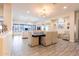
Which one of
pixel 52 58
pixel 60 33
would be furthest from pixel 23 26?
pixel 52 58

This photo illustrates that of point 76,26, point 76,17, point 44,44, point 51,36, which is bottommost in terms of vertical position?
point 44,44

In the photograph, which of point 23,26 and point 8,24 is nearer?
point 8,24

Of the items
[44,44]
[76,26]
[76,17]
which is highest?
[76,17]

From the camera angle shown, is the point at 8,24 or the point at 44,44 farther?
the point at 44,44

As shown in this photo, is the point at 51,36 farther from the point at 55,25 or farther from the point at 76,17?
the point at 55,25

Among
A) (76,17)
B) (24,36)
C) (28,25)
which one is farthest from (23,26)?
(76,17)

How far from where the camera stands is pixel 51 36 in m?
7.31

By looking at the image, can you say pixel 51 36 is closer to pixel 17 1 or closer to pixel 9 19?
pixel 9 19

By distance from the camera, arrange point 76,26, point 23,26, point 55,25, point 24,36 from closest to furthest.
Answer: point 76,26, point 24,36, point 55,25, point 23,26

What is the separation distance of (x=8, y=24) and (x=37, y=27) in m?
14.0

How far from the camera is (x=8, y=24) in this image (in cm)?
514

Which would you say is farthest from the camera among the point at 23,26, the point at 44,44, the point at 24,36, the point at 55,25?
the point at 23,26

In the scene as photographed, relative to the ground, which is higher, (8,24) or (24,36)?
(8,24)

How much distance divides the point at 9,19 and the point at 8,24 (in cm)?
24
